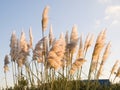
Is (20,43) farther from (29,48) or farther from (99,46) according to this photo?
(99,46)

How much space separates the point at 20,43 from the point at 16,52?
222 millimetres

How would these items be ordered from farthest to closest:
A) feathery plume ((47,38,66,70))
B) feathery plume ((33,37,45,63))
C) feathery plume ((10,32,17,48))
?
feathery plume ((10,32,17,48)) < feathery plume ((33,37,45,63)) < feathery plume ((47,38,66,70))

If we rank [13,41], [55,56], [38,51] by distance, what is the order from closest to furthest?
[55,56] → [38,51] → [13,41]

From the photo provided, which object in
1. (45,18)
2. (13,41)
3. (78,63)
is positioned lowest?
(78,63)

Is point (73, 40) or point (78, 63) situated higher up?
point (73, 40)

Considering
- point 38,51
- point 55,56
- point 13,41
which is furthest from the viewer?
point 13,41

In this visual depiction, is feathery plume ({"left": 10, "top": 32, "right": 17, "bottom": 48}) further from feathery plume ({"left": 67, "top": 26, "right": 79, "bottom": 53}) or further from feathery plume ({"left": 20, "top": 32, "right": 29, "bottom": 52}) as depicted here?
feathery plume ({"left": 67, "top": 26, "right": 79, "bottom": 53})

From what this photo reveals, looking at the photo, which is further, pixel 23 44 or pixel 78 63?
pixel 23 44

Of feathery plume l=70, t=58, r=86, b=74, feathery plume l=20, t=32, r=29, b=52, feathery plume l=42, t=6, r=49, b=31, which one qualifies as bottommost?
feathery plume l=70, t=58, r=86, b=74

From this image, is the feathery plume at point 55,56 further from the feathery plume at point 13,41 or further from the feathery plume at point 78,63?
the feathery plume at point 13,41

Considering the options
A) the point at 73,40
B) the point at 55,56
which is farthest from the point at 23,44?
the point at 55,56

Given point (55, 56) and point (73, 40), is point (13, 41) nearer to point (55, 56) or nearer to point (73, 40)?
point (73, 40)

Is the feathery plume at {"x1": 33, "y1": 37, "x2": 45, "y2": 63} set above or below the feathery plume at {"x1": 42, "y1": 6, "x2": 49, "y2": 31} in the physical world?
below

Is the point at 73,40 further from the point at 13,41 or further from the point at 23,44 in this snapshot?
the point at 13,41
